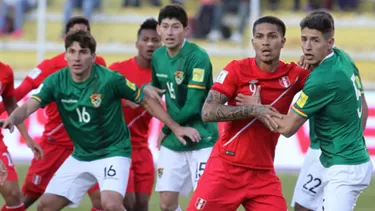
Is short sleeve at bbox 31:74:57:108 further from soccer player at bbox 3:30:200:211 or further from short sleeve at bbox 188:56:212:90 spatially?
short sleeve at bbox 188:56:212:90

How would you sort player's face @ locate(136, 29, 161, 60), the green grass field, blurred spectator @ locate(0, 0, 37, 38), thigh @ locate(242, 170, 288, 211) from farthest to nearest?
blurred spectator @ locate(0, 0, 37, 38) → the green grass field → player's face @ locate(136, 29, 161, 60) → thigh @ locate(242, 170, 288, 211)

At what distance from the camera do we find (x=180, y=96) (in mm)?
9000

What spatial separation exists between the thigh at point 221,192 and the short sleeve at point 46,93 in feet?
6.33

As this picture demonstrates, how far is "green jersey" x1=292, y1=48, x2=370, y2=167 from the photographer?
7.12m

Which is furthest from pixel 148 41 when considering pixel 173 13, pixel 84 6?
pixel 84 6

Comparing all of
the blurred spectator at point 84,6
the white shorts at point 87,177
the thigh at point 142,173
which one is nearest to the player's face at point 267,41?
the white shorts at point 87,177

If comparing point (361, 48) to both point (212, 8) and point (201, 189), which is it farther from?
point (201, 189)

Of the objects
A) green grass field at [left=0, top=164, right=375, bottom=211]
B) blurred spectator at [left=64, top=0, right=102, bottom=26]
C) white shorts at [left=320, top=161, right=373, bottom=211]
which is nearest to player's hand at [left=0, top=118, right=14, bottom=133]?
white shorts at [left=320, top=161, right=373, bottom=211]

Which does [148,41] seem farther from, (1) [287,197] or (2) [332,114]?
(1) [287,197]

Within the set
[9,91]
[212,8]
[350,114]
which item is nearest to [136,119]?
Result: [9,91]

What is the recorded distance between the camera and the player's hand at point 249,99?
23.9 feet

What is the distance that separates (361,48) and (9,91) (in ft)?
37.3

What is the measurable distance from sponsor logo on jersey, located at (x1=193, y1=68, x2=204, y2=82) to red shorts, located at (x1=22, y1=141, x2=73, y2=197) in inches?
77.4

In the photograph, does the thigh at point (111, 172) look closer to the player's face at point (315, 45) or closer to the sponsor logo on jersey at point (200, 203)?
the sponsor logo on jersey at point (200, 203)
